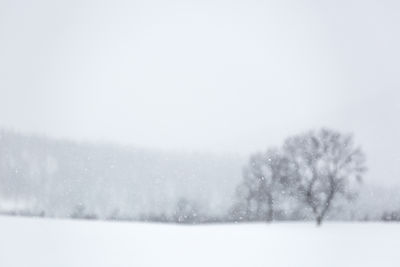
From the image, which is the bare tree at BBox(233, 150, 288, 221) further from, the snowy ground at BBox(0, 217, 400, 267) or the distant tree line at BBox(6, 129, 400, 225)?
the snowy ground at BBox(0, 217, 400, 267)

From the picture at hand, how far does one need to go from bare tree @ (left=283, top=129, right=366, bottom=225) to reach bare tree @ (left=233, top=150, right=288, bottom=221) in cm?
56

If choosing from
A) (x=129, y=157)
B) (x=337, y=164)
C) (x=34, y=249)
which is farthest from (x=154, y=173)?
(x=34, y=249)

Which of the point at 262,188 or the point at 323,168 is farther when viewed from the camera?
the point at 323,168

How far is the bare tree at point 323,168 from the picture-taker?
20.9 metres

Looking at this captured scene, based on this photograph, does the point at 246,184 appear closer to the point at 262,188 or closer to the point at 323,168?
the point at 262,188

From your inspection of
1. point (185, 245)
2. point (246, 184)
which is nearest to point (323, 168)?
point (246, 184)

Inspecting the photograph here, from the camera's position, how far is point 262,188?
20719 millimetres

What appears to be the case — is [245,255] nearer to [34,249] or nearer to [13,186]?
[34,249]

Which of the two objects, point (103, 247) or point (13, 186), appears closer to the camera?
point (103, 247)

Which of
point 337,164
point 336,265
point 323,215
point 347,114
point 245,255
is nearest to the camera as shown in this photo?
point 336,265

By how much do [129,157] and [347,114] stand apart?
12348 mm

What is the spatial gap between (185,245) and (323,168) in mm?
9587

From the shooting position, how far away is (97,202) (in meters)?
21.0

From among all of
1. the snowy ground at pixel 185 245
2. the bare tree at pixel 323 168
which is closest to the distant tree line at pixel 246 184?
the bare tree at pixel 323 168
